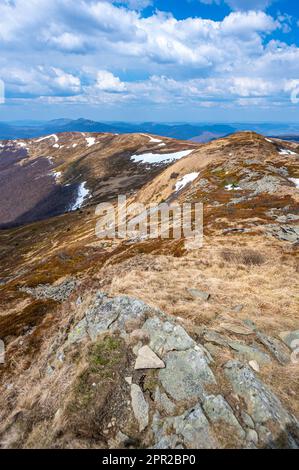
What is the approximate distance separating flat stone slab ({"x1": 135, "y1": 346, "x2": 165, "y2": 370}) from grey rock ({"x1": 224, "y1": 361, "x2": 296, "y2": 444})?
2.68 metres

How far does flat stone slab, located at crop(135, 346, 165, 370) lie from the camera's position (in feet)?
40.2

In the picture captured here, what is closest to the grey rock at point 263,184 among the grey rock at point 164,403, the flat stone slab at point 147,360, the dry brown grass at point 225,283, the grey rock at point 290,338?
the dry brown grass at point 225,283

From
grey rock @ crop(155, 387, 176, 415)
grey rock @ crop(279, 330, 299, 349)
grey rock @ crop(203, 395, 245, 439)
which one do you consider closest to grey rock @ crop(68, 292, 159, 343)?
grey rock @ crop(155, 387, 176, 415)

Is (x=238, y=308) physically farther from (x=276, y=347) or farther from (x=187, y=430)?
(x=187, y=430)

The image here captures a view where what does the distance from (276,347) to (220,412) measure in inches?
232

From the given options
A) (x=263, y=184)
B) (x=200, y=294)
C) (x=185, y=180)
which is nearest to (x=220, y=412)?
(x=200, y=294)

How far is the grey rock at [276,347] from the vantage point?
14174 millimetres

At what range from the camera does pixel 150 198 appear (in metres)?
106

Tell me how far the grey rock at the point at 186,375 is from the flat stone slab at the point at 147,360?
11.7 inches

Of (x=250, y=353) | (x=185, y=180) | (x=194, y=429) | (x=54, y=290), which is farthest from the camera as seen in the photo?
(x=185, y=180)

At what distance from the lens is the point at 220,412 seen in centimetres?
1030

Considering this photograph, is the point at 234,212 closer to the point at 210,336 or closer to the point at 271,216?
the point at 271,216
